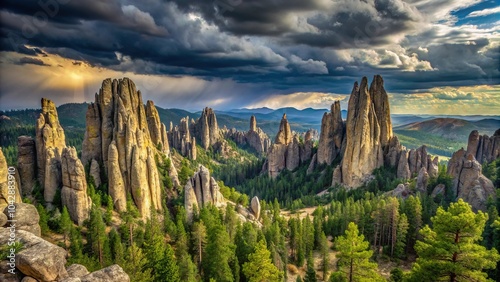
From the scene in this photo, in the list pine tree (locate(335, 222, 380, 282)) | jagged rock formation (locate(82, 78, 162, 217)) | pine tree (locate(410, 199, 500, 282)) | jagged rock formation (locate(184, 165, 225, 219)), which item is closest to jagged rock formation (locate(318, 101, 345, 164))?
jagged rock formation (locate(184, 165, 225, 219))

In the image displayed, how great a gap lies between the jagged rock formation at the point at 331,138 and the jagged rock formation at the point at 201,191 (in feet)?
286

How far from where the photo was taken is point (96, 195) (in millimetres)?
54406

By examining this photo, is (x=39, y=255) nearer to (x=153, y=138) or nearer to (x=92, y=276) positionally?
(x=92, y=276)

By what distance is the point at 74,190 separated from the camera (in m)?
50.1

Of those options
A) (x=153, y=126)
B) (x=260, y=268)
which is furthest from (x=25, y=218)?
(x=153, y=126)

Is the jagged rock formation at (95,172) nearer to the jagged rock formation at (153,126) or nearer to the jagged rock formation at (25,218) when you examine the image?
the jagged rock formation at (25,218)

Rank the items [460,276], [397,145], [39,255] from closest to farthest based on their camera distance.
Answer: [39,255] < [460,276] < [397,145]

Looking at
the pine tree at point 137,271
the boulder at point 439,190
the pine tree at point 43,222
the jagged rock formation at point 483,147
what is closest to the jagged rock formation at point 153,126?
the pine tree at point 43,222

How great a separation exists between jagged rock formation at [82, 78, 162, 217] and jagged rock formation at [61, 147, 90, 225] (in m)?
8.34

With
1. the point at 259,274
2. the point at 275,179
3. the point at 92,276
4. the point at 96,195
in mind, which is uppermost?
the point at 92,276

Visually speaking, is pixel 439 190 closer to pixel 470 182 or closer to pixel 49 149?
pixel 470 182

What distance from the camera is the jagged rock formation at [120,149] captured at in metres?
60.7

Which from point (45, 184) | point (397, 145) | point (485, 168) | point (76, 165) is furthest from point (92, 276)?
point (397, 145)

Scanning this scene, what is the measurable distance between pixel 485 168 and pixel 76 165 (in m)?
111
